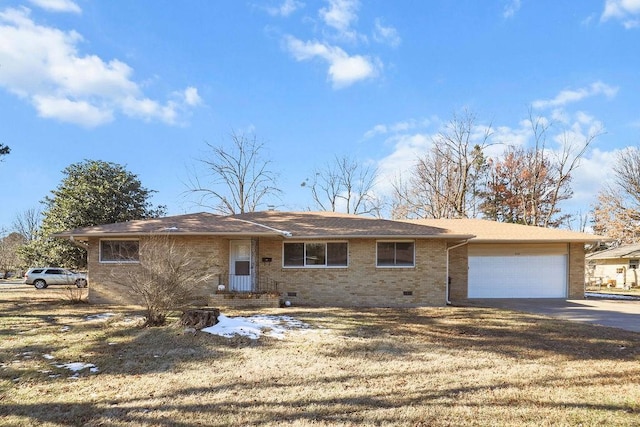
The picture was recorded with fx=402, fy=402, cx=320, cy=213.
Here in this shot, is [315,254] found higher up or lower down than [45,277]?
higher up

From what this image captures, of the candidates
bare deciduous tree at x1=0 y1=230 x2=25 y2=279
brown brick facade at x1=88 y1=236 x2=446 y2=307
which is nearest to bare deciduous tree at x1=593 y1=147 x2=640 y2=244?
brown brick facade at x1=88 y1=236 x2=446 y2=307

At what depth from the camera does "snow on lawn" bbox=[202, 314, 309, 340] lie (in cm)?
835

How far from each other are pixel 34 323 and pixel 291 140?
1744cm

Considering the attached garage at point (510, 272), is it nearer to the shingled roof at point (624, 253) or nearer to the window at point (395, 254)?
the window at point (395, 254)

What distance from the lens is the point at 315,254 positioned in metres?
14.2

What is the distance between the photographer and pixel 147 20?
1304cm

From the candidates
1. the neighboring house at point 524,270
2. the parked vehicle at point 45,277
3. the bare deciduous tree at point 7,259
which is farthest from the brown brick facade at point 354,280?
the bare deciduous tree at point 7,259

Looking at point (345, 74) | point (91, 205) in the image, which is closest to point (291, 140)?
point (345, 74)

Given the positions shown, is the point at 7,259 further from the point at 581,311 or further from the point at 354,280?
the point at 581,311

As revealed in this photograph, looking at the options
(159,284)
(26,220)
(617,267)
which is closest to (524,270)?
(159,284)

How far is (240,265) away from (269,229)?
6.27ft

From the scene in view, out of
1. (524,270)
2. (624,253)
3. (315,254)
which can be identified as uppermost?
(315,254)

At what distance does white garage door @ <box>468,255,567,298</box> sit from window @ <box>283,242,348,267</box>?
6.59 m

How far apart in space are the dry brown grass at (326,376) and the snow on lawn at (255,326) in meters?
0.35
